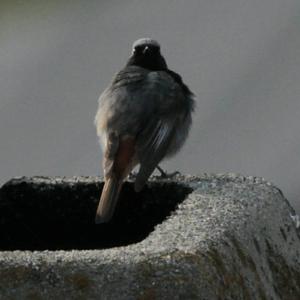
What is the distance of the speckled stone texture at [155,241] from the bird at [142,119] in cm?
79

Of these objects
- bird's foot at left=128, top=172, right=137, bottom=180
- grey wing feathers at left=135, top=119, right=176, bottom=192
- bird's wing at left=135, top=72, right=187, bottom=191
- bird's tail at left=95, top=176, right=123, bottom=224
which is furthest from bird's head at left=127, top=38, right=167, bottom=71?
bird's tail at left=95, top=176, right=123, bottom=224

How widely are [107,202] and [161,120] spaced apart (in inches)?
82.6

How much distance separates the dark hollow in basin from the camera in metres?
6.27

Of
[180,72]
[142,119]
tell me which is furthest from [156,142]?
[180,72]

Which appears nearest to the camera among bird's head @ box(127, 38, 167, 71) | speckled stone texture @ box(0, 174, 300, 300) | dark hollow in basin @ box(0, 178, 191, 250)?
speckled stone texture @ box(0, 174, 300, 300)

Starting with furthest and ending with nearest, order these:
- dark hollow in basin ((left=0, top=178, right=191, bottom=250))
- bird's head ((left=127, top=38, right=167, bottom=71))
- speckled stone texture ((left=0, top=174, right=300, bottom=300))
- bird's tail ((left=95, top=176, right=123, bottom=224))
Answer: bird's head ((left=127, top=38, right=167, bottom=71))
dark hollow in basin ((left=0, top=178, right=191, bottom=250))
bird's tail ((left=95, top=176, right=123, bottom=224))
speckled stone texture ((left=0, top=174, right=300, bottom=300))

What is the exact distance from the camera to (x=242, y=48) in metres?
18.0

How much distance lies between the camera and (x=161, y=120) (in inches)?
324

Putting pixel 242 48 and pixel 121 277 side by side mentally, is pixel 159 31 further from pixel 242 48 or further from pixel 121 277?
pixel 121 277

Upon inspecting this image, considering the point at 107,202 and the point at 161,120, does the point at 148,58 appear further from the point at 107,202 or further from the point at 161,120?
the point at 107,202

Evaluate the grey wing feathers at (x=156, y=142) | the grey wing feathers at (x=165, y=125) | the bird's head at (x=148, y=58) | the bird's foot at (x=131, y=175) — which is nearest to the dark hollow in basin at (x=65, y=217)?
the bird's foot at (x=131, y=175)

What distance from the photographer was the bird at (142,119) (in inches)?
308

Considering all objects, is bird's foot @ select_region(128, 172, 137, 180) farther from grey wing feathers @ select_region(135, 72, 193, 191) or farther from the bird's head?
the bird's head

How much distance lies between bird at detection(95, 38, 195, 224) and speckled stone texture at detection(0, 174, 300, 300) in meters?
0.79
